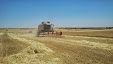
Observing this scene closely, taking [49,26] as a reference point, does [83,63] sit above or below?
below

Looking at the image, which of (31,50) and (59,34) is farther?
(59,34)

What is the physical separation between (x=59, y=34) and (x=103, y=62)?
21.5 m

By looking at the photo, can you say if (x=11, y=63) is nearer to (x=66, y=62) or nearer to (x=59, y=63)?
(x=59, y=63)

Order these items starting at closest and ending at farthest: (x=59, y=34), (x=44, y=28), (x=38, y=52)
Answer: (x=38, y=52) → (x=59, y=34) → (x=44, y=28)

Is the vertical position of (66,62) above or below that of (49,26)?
below

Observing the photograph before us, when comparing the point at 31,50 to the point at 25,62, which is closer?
the point at 25,62

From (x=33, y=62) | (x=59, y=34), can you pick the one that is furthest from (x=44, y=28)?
(x=33, y=62)

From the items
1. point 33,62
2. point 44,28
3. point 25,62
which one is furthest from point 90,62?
point 44,28

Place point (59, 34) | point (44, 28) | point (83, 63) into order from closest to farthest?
point (83, 63), point (59, 34), point (44, 28)

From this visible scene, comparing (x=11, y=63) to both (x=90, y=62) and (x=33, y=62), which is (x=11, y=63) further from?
(x=90, y=62)

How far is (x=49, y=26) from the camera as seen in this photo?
33375 mm

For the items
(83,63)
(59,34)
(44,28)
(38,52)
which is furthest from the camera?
(44,28)

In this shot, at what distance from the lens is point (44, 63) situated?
651 centimetres

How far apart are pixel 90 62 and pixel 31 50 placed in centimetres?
496
